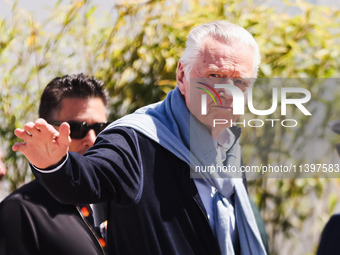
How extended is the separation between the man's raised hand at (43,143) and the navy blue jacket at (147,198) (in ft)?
0.56

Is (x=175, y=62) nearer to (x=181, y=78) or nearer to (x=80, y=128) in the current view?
(x=80, y=128)

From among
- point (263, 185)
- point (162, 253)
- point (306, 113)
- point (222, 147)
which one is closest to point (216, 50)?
point (222, 147)

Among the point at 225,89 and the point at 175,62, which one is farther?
the point at 175,62

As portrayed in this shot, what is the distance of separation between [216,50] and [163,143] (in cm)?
33

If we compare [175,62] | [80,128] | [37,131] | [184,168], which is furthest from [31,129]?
[175,62]

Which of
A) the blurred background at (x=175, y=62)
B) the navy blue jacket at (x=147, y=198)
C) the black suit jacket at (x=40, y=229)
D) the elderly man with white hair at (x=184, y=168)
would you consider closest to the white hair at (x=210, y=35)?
the elderly man with white hair at (x=184, y=168)

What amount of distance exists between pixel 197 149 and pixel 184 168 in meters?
0.08

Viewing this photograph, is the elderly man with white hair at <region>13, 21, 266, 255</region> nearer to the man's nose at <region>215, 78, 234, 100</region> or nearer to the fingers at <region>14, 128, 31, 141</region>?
the man's nose at <region>215, 78, 234, 100</region>

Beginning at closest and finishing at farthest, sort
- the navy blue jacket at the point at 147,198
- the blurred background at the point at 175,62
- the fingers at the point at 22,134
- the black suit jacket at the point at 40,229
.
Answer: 1. the fingers at the point at 22,134
2. the navy blue jacket at the point at 147,198
3. the black suit jacket at the point at 40,229
4. the blurred background at the point at 175,62

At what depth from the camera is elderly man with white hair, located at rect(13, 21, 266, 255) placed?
184 centimetres

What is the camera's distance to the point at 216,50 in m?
2.01

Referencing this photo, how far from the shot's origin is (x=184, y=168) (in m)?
1.97

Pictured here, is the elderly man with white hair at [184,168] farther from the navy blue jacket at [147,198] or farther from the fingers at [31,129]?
the fingers at [31,129]

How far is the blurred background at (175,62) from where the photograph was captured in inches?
127
